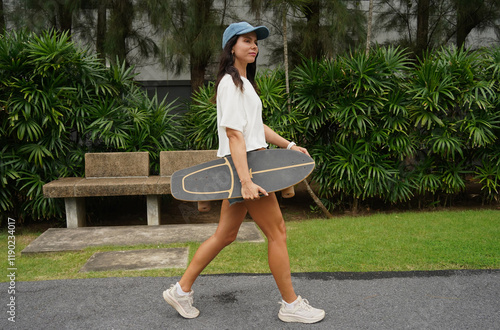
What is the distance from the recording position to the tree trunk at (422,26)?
761 centimetres

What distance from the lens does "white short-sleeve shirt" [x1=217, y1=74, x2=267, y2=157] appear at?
2512 millimetres

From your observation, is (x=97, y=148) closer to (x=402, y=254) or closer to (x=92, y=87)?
(x=92, y=87)

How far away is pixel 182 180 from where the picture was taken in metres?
2.77

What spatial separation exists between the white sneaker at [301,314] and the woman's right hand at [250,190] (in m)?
0.75

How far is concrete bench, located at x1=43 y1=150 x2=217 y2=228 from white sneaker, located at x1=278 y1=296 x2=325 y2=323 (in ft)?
8.91

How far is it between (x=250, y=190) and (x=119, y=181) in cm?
317

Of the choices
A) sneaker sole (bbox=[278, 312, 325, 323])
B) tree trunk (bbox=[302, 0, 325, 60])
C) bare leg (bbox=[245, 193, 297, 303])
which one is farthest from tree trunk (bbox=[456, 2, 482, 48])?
sneaker sole (bbox=[278, 312, 325, 323])

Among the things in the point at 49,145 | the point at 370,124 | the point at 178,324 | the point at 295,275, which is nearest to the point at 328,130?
the point at 370,124

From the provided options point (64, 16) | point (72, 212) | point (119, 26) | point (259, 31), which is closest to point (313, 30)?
point (119, 26)

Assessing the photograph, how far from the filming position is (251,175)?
2611mm

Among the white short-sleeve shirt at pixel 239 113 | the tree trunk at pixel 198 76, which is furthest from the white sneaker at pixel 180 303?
the tree trunk at pixel 198 76

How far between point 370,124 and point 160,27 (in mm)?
3672

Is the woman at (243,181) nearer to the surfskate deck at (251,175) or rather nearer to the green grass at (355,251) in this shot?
the surfskate deck at (251,175)

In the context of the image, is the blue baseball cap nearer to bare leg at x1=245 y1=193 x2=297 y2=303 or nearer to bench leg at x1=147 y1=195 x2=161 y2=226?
bare leg at x1=245 y1=193 x2=297 y2=303
